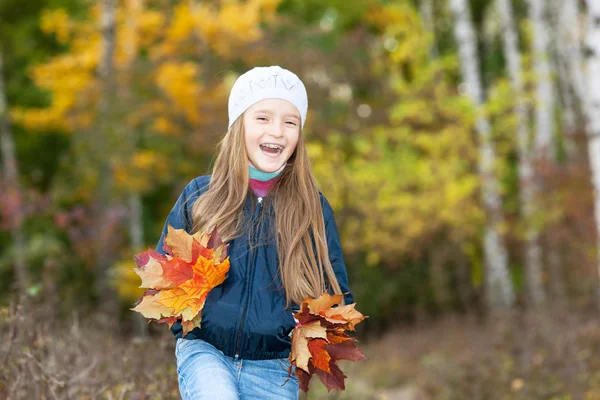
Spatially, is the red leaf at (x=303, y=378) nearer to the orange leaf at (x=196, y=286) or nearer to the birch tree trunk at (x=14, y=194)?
the orange leaf at (x=196, y=286)

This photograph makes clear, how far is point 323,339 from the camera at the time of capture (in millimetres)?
2777

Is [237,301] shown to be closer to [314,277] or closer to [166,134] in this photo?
[314,277]

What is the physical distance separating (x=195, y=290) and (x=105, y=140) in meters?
12.1

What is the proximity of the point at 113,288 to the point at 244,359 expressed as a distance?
12.3 metres

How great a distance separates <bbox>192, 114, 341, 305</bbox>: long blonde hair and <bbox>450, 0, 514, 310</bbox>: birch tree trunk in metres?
10.5

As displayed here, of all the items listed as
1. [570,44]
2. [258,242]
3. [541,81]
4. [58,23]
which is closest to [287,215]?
[258,242]

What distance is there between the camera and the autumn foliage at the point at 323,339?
2.67m

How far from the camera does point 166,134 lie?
16.0 metres

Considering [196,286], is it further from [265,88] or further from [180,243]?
[265,88]

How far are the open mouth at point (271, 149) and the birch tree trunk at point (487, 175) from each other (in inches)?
415

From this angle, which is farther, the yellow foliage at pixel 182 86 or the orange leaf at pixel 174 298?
the yellow foliage at pixel 182 86

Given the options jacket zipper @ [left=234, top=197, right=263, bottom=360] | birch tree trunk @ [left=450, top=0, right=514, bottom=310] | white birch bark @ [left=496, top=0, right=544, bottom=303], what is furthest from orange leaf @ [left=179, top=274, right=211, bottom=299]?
white birch bark @ [left=496, top=0, right=544, bottom=303]

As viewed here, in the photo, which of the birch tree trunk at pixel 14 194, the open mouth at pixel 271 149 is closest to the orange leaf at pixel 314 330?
the open mouth at pixel 271 149

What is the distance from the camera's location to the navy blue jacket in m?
2.68
